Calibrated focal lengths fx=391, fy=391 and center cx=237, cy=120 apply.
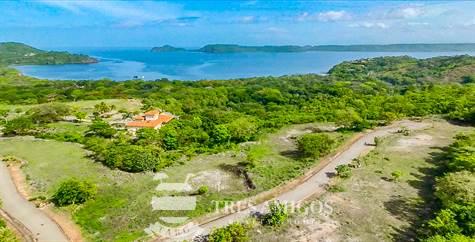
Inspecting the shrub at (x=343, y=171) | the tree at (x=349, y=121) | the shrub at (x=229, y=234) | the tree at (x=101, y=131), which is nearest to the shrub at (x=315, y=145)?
the shrub at (x=343, y=171)

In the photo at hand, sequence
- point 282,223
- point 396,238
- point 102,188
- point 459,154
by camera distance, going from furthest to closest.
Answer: point 459,154 → point 102,188 → point 282,223 → point 396,238

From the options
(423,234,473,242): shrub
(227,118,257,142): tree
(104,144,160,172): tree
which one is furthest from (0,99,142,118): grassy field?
(423,234,473,242): shrub

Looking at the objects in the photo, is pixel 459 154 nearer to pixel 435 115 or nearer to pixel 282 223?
pixel 282 223

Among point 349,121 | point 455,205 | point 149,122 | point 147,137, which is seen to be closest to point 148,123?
point 149,122

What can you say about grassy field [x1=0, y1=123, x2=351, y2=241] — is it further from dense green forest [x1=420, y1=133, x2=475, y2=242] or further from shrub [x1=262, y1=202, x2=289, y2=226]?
dense green forest [x1=420, y1=133, x2=475, y2=242]

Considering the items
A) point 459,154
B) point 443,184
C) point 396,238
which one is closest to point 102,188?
point 396,238

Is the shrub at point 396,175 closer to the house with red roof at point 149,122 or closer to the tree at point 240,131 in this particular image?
the tree at point 240,131
